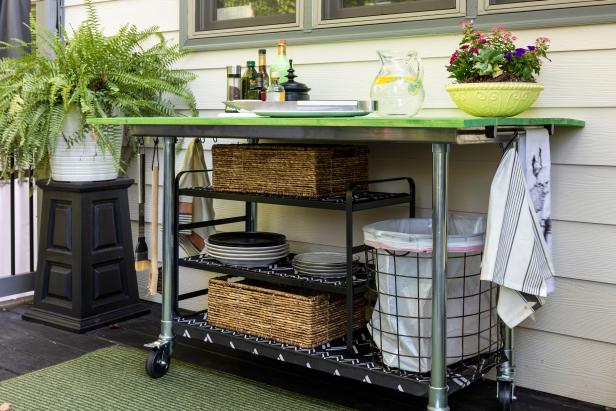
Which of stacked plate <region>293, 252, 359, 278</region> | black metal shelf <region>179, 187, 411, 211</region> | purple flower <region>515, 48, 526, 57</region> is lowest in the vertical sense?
stacked plate <region>293, 252, 359, 278</region>

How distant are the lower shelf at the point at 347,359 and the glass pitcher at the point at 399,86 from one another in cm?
73

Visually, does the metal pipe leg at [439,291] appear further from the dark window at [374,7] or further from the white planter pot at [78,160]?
the white planter pot at [78,160]

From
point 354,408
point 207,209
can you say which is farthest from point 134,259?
point 354,408

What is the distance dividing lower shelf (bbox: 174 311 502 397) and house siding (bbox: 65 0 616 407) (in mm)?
278

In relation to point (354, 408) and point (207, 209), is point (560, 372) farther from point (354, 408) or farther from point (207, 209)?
point (207, 209)

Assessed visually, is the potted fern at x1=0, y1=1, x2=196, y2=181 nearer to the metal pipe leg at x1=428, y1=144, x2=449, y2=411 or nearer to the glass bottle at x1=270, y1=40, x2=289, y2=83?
the glass bottle at x1=270, y1=40, x2=289, y2=83

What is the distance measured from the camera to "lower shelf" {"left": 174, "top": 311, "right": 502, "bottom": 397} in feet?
6.59

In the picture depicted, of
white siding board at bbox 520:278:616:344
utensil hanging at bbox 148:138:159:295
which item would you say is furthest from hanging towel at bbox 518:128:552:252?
utensil hanging at bbox 148:138:159:295

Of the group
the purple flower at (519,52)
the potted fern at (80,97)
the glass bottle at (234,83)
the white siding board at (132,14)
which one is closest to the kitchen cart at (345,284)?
the purple flower at (519,52)

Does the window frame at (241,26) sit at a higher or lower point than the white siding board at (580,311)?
higher

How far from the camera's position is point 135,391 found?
237cm

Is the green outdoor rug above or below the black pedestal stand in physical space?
below

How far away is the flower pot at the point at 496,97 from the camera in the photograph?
2.04 meters

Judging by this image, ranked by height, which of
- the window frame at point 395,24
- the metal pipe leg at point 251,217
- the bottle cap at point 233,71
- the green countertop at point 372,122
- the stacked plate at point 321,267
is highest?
the window frame at point 395,24
